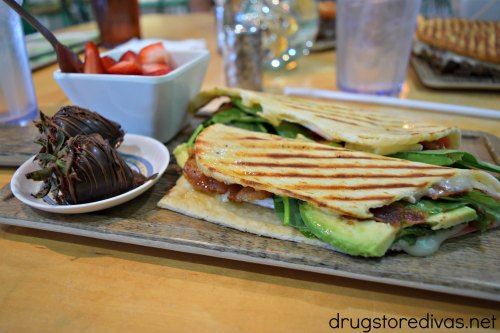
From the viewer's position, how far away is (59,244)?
1056mm

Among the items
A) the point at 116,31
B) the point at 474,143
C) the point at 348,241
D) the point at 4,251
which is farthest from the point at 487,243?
the point at 116,31

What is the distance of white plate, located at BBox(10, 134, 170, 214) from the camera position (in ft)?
3.37

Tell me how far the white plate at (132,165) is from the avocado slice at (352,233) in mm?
536

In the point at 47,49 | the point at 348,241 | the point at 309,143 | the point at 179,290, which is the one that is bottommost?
the point at 179,290

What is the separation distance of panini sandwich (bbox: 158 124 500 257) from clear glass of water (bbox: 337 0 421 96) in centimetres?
124

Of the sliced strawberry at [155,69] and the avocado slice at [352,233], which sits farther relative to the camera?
the sliced strawberry at [155,69]

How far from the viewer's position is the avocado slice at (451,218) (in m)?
0.91

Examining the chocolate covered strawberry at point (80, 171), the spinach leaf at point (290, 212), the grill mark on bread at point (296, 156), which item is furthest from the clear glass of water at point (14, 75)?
the spinach leaf at point (290, 212)

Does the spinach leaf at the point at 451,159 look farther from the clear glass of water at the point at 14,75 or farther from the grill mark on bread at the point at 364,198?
the clear glass of water at the point at 14,75

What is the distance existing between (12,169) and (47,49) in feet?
6.07

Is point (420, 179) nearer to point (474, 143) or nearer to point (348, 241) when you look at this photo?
point (348, 241)

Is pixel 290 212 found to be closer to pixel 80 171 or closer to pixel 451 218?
pixel 451 218

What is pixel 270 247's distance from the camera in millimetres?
925

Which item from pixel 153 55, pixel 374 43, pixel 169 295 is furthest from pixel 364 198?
pixel 374 43
